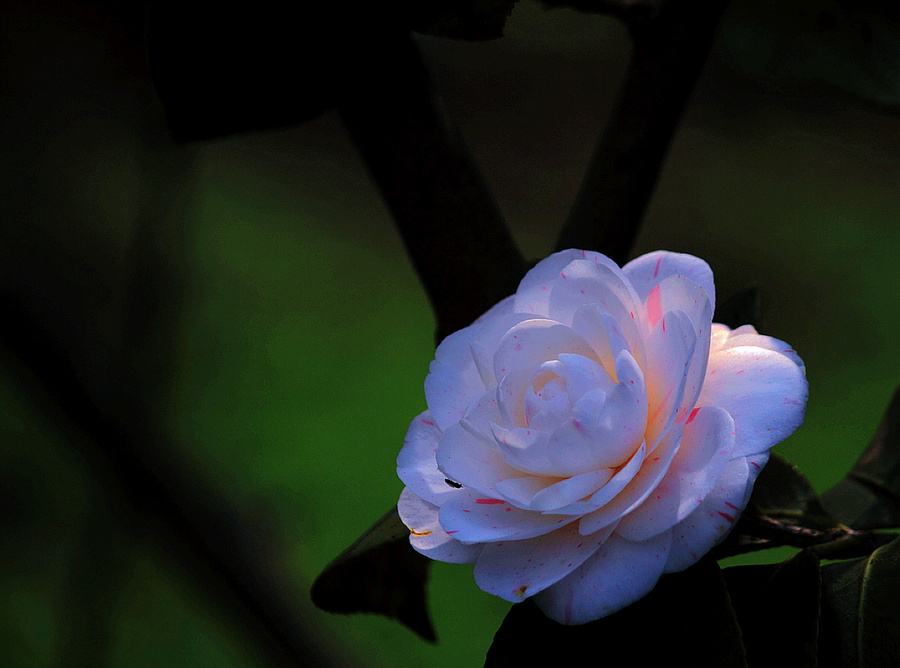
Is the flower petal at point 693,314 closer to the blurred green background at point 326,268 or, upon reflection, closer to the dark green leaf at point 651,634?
the dark green leaf at point 651,634

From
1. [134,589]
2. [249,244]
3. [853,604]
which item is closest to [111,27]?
[249,244]

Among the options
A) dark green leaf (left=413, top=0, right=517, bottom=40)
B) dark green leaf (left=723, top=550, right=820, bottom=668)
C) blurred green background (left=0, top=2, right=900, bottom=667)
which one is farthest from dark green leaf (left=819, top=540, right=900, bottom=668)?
blurred green background (left=0, top=2, right=900, bottom=667)

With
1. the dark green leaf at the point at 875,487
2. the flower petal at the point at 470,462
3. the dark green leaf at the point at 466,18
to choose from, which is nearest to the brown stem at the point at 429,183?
the dark green leaf at the point at 466,18

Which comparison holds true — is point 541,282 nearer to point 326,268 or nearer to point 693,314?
point 693,314

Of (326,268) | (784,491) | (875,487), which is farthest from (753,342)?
(326,268)

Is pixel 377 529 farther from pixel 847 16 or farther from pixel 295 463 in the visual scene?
pixel 295 463
